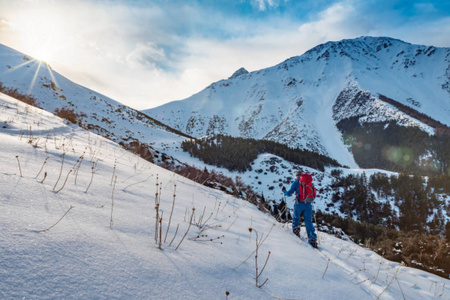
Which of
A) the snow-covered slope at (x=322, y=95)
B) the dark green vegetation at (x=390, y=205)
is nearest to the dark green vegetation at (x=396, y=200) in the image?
the dark green vegetation at (x=390, y=205)

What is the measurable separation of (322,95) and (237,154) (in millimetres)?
65968

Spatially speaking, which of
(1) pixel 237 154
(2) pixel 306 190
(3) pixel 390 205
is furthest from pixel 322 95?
(2) pixel 306 190

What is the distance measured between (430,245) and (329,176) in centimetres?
1916

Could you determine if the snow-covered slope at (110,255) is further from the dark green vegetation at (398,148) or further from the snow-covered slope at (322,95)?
the snow-covered slope at (322,95)

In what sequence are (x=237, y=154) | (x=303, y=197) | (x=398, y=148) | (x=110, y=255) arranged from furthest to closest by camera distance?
1. (x=398, y=148)
2. (x=237, y=154)
3. (x=303, y=197)
4. (x=110, y=255)

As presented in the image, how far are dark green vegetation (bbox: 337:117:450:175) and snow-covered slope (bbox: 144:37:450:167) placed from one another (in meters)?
2.81

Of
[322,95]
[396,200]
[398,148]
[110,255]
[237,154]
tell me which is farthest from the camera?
[322,95]

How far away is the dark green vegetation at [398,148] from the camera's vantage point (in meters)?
35.4

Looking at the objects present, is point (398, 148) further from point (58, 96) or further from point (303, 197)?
point (58, 96)

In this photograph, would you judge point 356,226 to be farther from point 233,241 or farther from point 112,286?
point 112,286

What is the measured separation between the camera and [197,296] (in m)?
0.98

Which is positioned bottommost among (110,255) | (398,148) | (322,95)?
(110,255)

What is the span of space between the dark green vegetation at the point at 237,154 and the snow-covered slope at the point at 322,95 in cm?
1783

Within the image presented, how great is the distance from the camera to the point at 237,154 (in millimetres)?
30688
